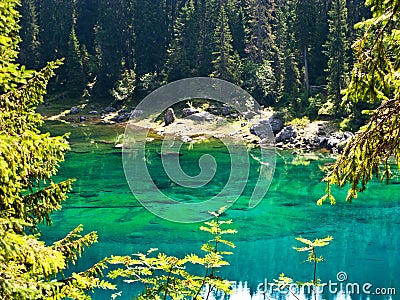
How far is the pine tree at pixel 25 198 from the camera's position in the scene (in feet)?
13.5

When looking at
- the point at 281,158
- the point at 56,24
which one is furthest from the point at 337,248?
the point at 56,24

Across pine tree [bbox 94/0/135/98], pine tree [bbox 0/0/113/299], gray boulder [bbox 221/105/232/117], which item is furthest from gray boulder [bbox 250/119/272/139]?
pine tree [bbox 0/0/113/299]

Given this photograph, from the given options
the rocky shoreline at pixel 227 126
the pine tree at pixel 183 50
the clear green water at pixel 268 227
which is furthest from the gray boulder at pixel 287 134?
the pine tree at pixel 183 50

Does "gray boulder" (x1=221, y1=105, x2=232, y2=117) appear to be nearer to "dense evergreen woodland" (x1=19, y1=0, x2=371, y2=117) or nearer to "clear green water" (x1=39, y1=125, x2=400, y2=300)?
"dense evergreen woodland" (x1=19, y1=0, x2=371, y2=117)

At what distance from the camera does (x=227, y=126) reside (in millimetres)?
44406

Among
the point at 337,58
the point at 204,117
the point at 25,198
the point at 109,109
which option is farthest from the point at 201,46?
the point at 25,198

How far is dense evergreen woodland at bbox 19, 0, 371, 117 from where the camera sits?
45562mm

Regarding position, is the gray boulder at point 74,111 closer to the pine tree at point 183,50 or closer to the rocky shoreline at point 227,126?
the rocky shoreline at point 227,126

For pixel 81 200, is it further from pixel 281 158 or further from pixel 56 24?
pixel 56 24

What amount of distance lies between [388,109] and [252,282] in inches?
395

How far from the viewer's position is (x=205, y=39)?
182ft

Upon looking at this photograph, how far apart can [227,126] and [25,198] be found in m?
38.5

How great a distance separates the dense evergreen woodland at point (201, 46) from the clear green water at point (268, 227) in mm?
17813

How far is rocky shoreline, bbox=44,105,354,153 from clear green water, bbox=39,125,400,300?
8.49m
